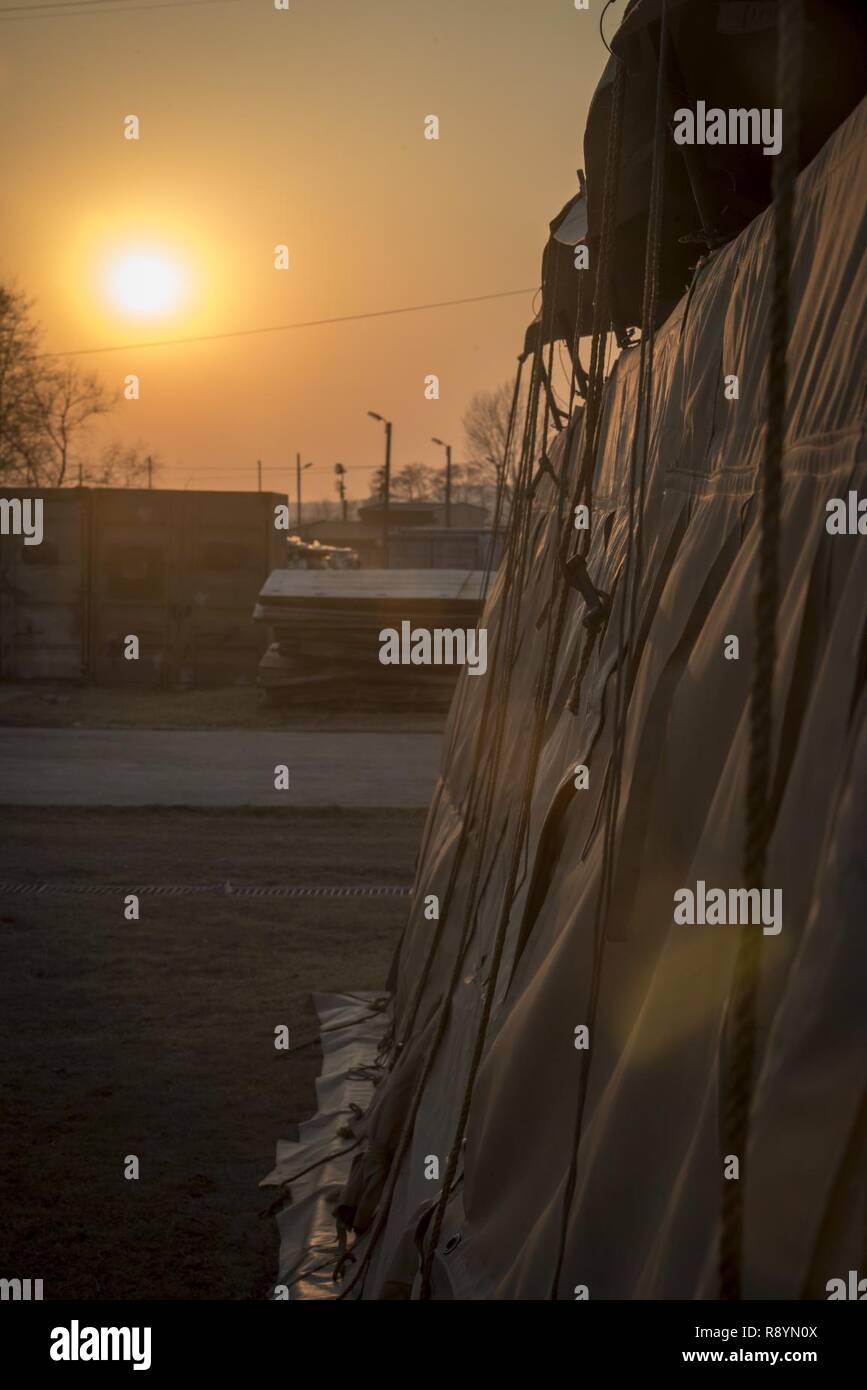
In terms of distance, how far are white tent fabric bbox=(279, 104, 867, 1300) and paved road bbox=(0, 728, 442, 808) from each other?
916 centimetres

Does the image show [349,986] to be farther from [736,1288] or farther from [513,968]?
[736,1288]

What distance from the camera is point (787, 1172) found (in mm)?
1595

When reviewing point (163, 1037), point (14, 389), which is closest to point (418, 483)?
point (14, 389)

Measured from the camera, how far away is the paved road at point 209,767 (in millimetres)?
12891

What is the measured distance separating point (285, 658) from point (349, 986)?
13780mm

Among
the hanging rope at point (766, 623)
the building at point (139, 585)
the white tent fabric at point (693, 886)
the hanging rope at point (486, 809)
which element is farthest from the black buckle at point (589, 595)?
the building at point (139, 585)

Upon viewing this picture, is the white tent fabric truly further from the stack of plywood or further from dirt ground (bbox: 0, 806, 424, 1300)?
the stack of plywood

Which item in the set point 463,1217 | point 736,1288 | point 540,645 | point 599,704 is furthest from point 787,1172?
point 540,645

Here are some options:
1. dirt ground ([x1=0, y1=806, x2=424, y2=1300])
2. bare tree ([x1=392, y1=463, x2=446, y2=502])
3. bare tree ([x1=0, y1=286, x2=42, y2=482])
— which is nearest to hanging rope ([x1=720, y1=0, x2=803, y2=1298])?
dirt ground ([x1=0, y1=806, x2=424, y2=1300])

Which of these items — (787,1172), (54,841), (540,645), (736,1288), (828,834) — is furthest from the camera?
(54,841)

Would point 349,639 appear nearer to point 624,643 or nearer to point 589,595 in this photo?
point 589,595

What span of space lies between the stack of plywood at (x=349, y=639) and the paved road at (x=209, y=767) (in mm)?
2263

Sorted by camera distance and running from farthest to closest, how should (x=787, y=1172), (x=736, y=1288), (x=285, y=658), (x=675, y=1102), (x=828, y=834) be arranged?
(x=285, y=658) < (x=675, y=1102) < (x=828, y=834) < (x=787, y=1172) < (x=736, y=1288)

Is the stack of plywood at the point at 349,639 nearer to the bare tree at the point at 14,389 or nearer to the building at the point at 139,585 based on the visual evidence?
the building at the point at 139,585
